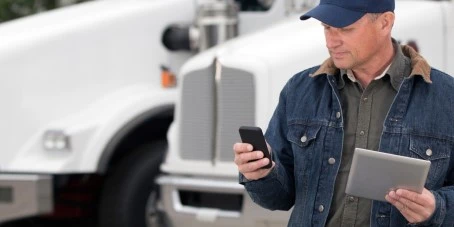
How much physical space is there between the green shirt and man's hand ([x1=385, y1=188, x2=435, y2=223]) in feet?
0.53

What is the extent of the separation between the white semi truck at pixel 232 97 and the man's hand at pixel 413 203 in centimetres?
273

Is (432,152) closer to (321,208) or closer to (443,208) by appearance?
(443,208)

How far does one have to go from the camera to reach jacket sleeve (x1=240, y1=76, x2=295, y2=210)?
3037 millimetres

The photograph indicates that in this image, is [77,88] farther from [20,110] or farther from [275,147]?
[275,147]

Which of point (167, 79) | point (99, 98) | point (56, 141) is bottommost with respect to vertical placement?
point (56, 141)

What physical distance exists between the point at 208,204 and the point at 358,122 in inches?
123

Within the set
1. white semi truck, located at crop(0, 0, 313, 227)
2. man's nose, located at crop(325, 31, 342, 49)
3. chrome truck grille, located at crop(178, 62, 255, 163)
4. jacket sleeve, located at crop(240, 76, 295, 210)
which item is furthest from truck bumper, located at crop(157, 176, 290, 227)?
man's nose, located at crop(325, 31, 342, 49)

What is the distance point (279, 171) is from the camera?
3033 millimetres

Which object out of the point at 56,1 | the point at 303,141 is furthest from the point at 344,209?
the point at 56,1

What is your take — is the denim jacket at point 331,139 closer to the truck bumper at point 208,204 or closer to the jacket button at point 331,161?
the jacket button at point 331,161

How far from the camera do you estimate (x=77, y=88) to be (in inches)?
271

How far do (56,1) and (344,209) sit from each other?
7.36 meters

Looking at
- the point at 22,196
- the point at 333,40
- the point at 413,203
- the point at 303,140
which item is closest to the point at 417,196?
the point at 413,203

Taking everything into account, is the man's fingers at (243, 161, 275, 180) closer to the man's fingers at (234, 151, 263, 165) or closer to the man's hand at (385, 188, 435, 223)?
the man's fingers at (234, 151, 263, 165)
